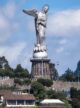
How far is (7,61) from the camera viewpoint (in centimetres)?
10444

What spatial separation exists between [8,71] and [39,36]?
20.4 feet

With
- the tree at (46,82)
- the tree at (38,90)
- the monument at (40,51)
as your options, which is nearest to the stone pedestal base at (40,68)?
the monument at (40,51)

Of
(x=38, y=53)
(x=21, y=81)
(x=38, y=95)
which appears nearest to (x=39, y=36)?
(x=38, y=53)

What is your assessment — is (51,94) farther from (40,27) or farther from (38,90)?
(40,27)

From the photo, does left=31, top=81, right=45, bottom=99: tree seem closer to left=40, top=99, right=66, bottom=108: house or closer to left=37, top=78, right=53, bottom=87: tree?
left=40, top=99, right=66, bottom=108: house

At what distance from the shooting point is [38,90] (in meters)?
81.0

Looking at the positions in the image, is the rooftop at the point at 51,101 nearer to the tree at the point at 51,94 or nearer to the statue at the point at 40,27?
the tree at the point at 51,94

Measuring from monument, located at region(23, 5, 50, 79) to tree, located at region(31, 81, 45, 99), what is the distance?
1107 cm

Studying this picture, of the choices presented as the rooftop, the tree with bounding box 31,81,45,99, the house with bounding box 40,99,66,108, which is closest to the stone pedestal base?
the tree with bounding box 31,81,45,99

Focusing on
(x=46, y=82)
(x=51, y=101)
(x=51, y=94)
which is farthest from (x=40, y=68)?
(x=51, y=101)

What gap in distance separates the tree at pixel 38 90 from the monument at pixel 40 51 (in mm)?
11073

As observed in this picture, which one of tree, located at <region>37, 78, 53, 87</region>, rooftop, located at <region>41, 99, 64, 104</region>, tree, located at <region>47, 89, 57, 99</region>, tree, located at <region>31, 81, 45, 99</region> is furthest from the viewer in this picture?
tree, located at <region>37, 78, 53, 87</region>

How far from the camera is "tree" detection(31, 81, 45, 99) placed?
3143 inches

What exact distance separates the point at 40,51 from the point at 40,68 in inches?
89.3
